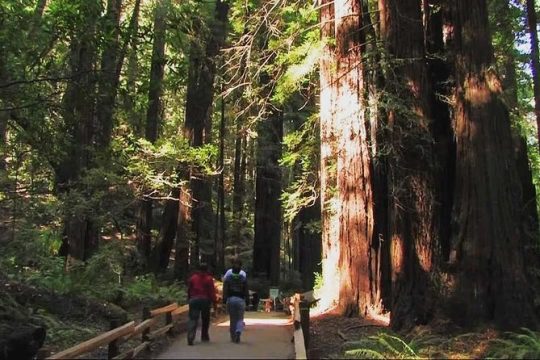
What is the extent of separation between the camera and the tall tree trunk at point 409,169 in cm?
1191

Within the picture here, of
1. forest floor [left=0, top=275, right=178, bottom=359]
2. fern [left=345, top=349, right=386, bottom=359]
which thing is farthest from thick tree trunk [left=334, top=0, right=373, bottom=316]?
forest floor [left=0, top=275, right=178, bottom=359]

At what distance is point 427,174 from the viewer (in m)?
12.4

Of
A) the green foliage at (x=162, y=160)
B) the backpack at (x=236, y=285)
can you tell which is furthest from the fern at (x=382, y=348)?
the green foliage at (x=162, y=160)

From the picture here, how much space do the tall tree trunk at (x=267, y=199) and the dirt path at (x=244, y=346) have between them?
13556mm

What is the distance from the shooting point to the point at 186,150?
21.9 m

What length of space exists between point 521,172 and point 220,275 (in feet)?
60.4

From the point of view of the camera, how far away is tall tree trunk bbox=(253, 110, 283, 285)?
2995 centimetres

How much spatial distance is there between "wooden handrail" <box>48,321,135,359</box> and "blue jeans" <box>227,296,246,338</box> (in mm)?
2120

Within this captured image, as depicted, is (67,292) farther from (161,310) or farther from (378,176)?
(378,176)

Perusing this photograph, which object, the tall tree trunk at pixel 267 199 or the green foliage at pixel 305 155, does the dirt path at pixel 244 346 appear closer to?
the green foliage at pixel 305 155

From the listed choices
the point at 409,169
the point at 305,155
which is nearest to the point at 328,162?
the point at 305,155

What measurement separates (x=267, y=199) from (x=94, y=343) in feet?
71.8

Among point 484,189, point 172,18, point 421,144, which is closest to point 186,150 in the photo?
point 172,18

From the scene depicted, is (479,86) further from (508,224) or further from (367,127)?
(367,127)
